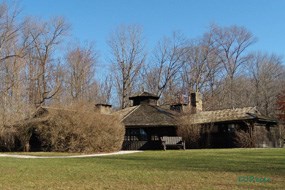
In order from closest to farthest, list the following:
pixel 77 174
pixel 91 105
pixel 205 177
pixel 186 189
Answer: pixel 186 189 < pixel 205 177 < pixel 77 174 < pixel 91 105

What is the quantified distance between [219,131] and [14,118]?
672 inches

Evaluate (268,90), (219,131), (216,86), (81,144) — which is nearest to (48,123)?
(81,144)

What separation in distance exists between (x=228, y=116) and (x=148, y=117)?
7.33m

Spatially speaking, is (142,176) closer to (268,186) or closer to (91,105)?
(268,186)

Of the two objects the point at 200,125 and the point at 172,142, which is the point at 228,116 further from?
the point at 172,142

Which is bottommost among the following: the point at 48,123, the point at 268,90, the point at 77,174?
the point at 77,174

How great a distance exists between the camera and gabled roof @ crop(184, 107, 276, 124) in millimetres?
27672

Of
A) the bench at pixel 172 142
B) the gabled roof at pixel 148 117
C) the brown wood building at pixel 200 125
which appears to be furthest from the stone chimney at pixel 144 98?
the bench at pixel 172 142

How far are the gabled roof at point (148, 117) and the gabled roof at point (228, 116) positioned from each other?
2.22m

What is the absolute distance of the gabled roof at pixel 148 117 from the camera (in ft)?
101

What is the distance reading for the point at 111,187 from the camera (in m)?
7.90

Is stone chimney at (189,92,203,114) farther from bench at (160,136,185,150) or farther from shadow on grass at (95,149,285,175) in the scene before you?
shadow on grass at (95,149,285,175)

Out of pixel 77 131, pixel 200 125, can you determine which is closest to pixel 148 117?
pixel 200 125

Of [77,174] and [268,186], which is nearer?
[268,186]
